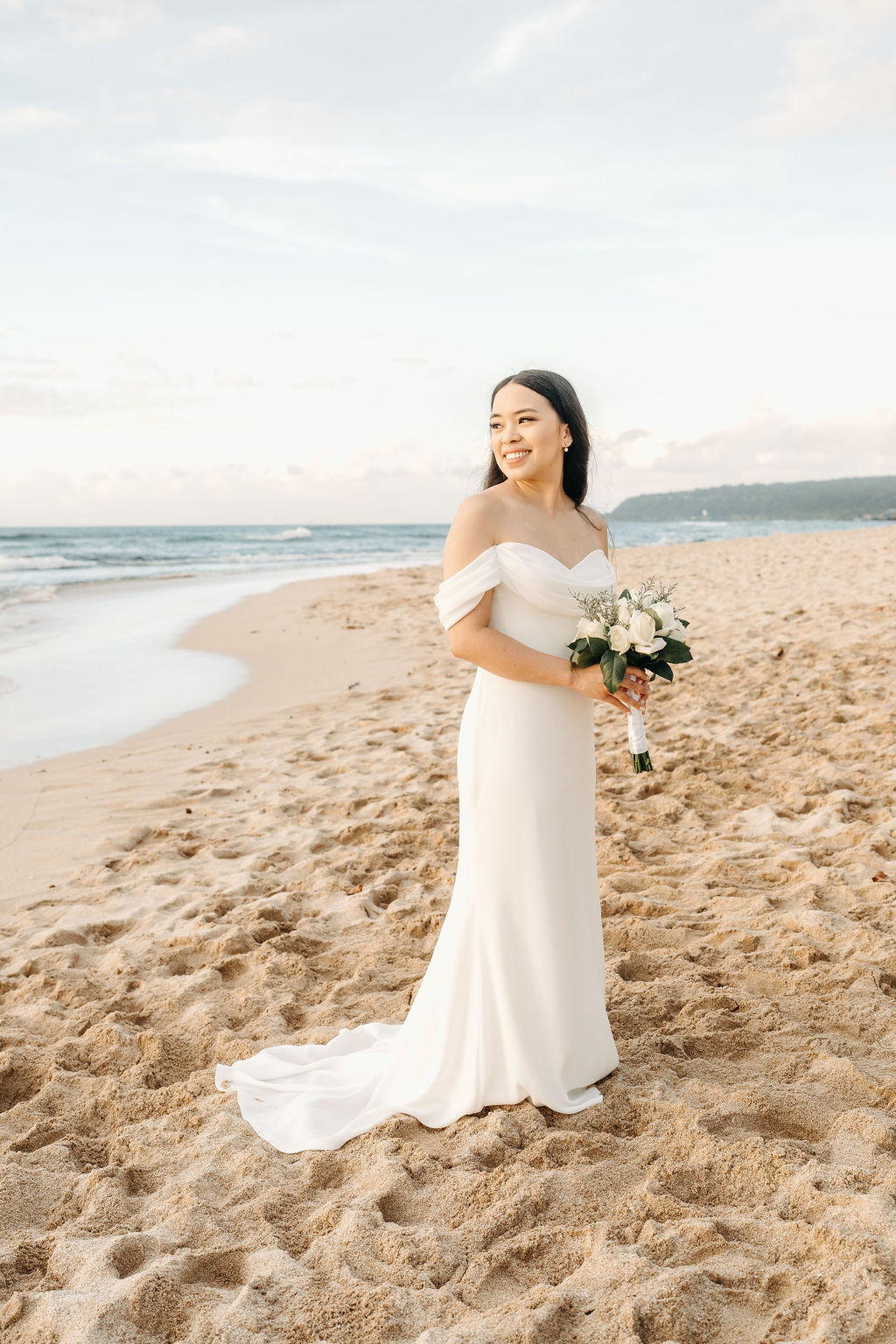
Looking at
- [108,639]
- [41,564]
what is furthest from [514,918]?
[41,564]

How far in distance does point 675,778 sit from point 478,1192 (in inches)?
147

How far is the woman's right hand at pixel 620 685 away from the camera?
2670 mm

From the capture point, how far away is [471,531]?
2727mm

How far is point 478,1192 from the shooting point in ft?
7.98

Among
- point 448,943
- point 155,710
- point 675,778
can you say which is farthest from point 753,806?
point 155,710

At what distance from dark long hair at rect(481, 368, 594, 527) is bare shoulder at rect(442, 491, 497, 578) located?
311mm

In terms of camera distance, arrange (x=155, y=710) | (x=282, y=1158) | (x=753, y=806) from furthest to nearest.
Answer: (x=155, y=710) < (x=753, y=806) < (x=282, y=1158)

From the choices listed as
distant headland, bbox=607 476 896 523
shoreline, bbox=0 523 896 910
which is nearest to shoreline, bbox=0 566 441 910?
shoreline, bbox=0 523 896 910

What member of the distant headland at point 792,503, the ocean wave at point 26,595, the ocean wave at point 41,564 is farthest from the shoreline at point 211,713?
the distant headland at point 792,503

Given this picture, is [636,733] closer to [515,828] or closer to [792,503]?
[515,828]

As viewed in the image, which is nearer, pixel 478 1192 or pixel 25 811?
pixel 478 1192

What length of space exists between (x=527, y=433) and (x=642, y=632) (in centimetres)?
71

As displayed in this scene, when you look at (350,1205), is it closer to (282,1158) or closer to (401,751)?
(282,1158)

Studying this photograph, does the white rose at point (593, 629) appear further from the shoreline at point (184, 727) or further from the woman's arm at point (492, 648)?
the shoreline at point (184, 727)
